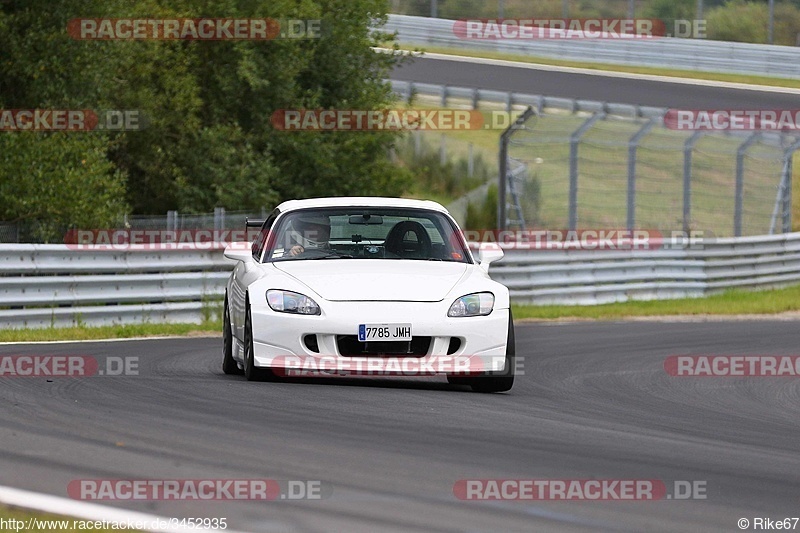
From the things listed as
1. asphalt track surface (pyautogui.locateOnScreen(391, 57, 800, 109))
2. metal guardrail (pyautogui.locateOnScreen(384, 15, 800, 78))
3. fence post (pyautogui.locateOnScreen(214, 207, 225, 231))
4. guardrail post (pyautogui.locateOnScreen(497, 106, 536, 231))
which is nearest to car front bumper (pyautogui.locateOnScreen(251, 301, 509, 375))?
fence post (pyautogui.locateOnScreen(214, 207, 225, 231))

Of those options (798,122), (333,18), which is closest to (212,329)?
(333,18)

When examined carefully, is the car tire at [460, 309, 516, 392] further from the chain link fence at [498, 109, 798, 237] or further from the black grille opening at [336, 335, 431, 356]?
the chain link fence at [498, 109, 798, 237]

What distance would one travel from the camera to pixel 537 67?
44438mm

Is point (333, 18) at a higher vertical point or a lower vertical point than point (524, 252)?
higher

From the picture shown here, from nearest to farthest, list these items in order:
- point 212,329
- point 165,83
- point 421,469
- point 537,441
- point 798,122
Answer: point 421,469, point 537,441, point 212,329, point 165,83, point 798,122

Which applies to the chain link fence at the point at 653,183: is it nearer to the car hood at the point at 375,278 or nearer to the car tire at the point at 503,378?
the car hood at the point at 375,278

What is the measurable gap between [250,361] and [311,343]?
521mm

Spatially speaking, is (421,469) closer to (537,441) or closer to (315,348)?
(537,441)

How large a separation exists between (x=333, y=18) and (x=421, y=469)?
24558 mm

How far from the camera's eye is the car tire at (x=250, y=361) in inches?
392

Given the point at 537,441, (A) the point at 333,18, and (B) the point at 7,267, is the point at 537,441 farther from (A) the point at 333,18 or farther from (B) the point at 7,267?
(A) the point at 333,18

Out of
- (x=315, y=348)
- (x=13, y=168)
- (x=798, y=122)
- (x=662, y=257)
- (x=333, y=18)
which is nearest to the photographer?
(x=315, y=348)

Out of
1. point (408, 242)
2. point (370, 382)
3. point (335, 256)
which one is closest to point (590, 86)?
point (408, 242)

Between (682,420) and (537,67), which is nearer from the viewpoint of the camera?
(682,420)
